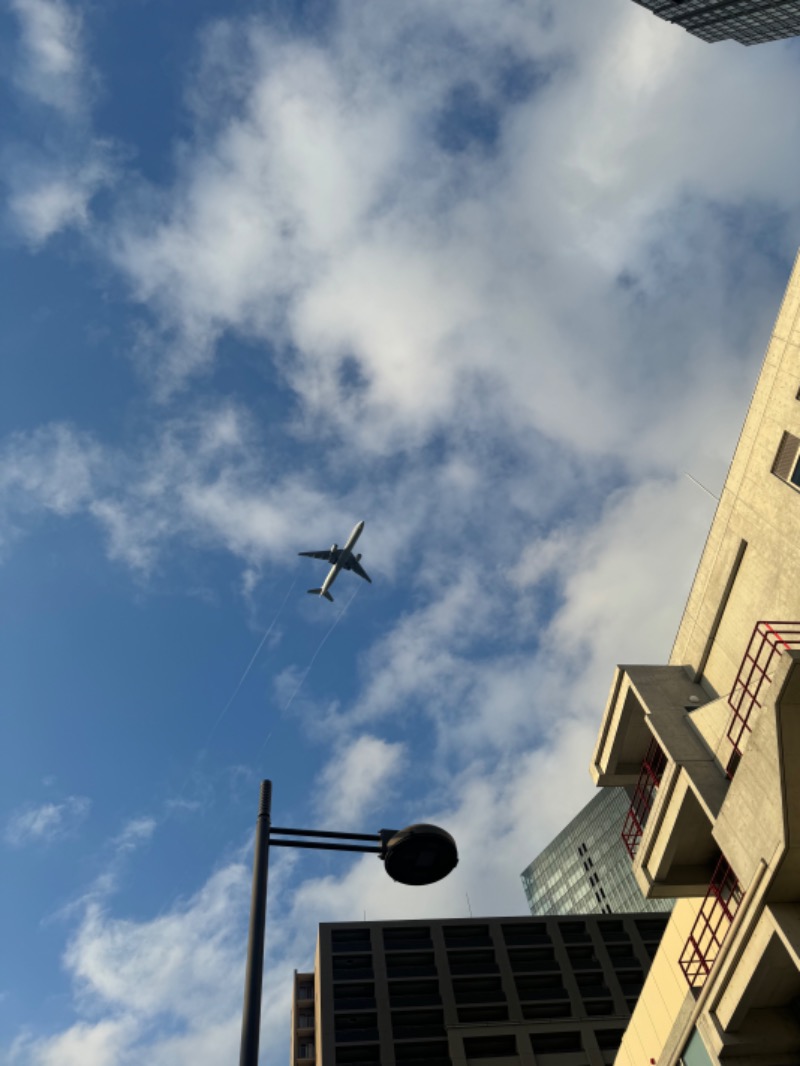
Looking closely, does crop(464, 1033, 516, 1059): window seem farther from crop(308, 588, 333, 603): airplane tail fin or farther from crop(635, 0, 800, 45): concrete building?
crop(635, 0, 800, 45): concrete building

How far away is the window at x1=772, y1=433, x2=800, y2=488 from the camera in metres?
18.2

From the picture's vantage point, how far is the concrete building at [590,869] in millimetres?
127562

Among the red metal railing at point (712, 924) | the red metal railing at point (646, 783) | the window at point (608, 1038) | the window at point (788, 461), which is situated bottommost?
the red metal railing at point (712, 924)

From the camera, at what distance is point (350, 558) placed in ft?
257

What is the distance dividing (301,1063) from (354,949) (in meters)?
14.6

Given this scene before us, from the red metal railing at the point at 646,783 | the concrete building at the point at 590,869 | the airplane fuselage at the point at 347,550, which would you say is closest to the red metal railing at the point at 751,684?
the red metal railing at the point at 646,783

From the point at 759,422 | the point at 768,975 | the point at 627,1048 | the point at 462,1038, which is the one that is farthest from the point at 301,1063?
the point at 759,422

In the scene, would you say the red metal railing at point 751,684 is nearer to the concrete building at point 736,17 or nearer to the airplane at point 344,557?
the airplane at point 344,557

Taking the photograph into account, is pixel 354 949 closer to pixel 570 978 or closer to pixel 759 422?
pixel 570 978

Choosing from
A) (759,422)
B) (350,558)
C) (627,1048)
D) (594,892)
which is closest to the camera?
(759,422)

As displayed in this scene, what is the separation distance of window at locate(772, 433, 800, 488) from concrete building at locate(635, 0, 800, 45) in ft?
300

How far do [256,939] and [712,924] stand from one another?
17.1 meters

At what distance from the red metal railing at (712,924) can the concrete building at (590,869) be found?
110477mm

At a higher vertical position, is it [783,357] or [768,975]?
[783,357]
